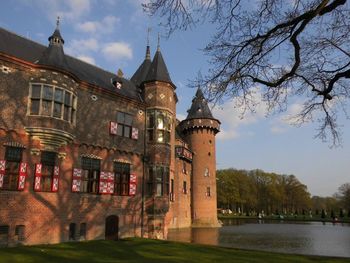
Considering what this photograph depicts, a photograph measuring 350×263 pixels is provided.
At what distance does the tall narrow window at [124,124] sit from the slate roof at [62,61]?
1485mm

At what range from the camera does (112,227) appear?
2200 centimetres

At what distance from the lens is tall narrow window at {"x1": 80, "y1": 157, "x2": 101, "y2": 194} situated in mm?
20578

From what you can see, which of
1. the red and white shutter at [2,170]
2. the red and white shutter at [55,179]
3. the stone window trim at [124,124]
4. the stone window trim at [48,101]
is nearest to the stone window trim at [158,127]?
the stone window trim at [124,124]

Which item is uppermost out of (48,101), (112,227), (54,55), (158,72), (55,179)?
(158,72)

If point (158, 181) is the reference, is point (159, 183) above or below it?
below

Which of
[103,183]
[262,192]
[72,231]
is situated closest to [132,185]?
[103,183]

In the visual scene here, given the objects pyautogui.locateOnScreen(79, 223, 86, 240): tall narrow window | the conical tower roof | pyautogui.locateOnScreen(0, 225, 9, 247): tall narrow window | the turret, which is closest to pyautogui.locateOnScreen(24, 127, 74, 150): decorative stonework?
pyautogui.locateOnScreen(0, 225, 9, 247): tall narrow window

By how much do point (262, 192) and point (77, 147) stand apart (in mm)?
78588

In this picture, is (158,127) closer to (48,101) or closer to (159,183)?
(159,183)

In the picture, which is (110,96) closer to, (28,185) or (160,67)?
(160,67)

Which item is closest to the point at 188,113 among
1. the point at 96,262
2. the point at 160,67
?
the point at 160,67

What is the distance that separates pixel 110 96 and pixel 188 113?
2756 cm

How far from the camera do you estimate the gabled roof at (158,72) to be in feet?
85.4

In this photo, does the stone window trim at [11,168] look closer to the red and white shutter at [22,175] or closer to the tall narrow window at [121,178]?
the red and white shutter at [22,175]
